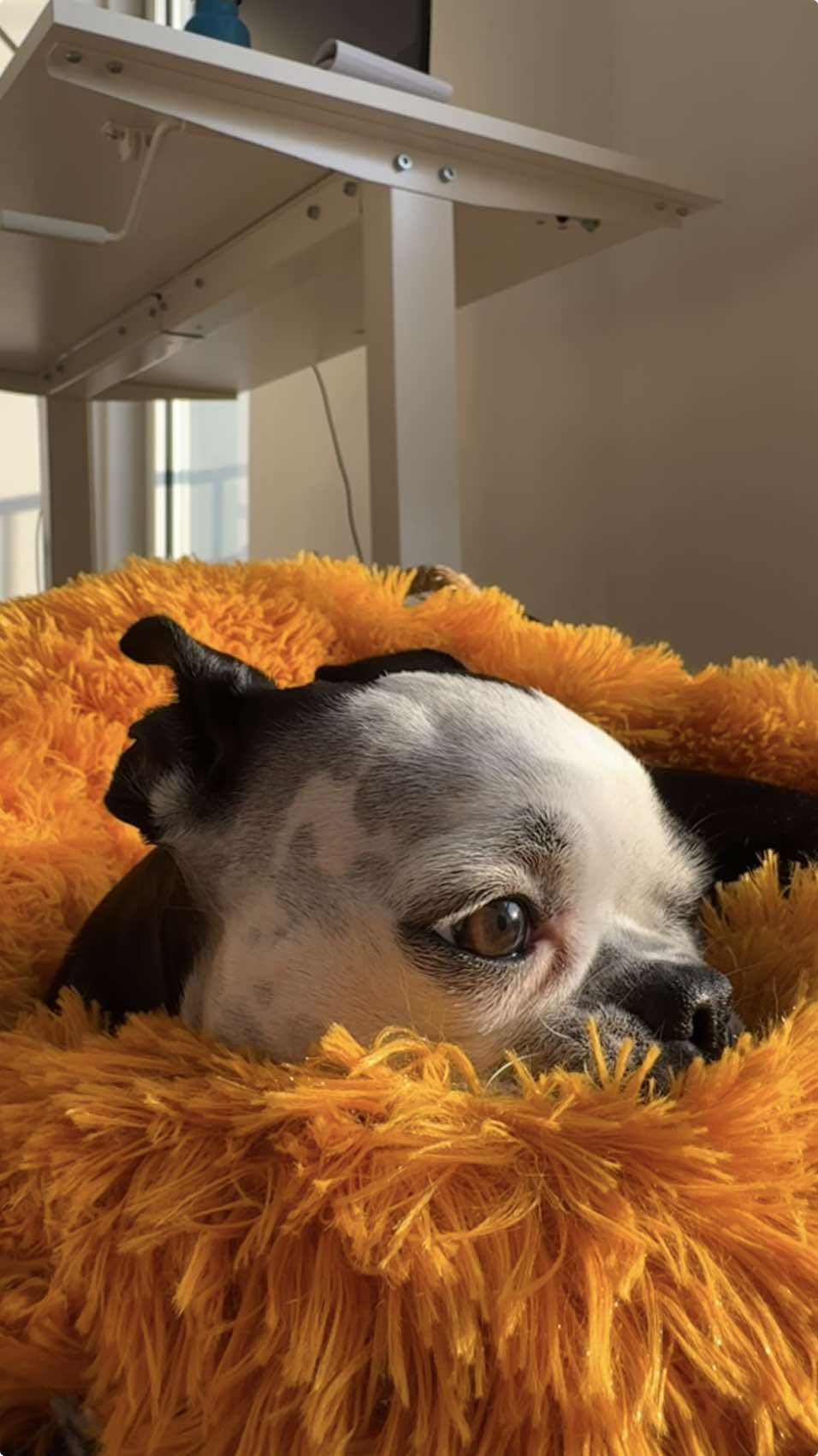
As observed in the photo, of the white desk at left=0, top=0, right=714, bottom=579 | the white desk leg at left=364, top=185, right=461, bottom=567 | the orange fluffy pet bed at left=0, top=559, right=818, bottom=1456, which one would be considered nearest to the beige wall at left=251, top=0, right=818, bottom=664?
the white desk at left=0, top=0, right=714, bottom=579

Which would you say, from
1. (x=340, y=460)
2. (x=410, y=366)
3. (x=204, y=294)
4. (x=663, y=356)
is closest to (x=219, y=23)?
(x=204, y=294)

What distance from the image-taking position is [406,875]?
0.58 m

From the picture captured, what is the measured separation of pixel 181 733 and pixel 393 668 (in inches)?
7.6

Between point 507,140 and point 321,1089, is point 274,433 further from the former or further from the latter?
point 321,1089

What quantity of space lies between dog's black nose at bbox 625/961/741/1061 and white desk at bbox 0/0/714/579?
37.2 inches

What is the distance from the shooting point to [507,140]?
1.43 m

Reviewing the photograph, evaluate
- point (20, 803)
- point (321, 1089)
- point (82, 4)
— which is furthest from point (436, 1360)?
point (82, 4)

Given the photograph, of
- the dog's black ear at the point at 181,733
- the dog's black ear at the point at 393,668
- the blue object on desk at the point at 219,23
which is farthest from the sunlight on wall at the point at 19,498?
the dog's black ear at the point at 181,733

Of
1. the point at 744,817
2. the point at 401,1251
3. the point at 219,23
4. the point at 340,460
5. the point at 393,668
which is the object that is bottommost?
the point at 401,1251

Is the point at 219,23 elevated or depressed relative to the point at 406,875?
elevated

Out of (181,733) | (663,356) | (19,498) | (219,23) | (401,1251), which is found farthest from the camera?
(19,498)

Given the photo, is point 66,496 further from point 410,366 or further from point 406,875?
point 406,875

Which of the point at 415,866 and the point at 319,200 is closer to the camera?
the point at 415,866

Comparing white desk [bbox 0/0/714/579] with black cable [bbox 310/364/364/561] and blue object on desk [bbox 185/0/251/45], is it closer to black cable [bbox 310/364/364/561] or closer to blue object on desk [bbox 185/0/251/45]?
blue object on desk [bbox 185/0/251/45]
